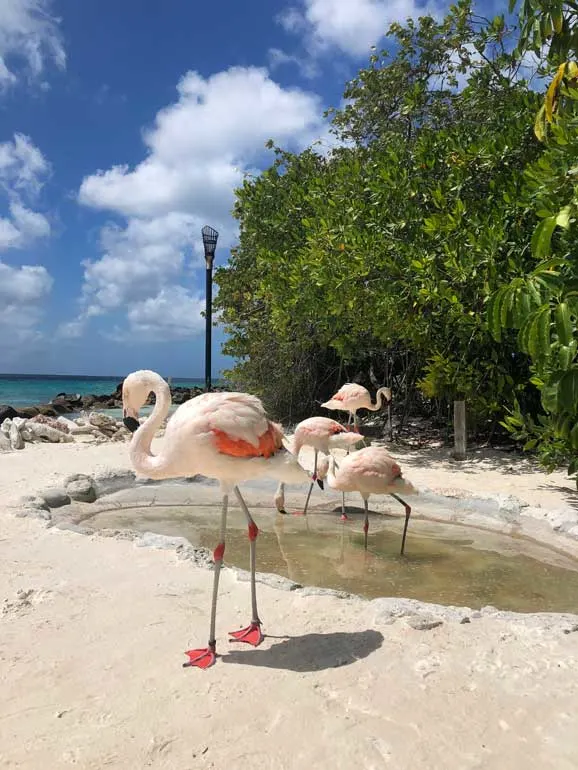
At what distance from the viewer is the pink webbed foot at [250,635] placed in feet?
11.5

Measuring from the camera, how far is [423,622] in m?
3.60

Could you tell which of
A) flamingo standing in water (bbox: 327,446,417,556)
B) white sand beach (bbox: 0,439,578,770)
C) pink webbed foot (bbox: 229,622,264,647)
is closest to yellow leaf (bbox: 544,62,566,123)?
flamingo standing in water (bbox: 327,446,417,556)

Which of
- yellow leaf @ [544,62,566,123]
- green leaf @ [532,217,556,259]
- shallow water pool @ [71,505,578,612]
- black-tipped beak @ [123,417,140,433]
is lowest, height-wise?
shallow water pool @ [71,505,578,612]

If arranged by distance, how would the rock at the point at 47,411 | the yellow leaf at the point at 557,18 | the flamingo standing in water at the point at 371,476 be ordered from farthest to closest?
the rock at the point at 47,411 < the flamingo standing in water at the point at 371,476 < the yellow leaf at the point at 557,18

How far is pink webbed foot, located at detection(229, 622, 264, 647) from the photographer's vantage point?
349 cm

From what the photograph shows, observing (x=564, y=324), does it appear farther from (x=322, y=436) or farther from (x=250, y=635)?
(x=322, y=436)

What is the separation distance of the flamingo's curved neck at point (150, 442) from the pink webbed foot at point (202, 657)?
109cm

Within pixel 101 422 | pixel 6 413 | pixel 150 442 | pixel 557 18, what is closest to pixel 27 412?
pixel 6 413

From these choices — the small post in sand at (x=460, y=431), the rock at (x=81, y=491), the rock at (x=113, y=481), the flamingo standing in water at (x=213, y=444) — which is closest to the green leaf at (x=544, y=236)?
the flamingo standing in water at (x=213, y=444)

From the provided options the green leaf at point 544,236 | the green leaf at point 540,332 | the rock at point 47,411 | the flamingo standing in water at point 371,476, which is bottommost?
the rock at point 47,411

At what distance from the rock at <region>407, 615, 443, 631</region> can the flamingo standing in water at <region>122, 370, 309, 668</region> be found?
986 mm

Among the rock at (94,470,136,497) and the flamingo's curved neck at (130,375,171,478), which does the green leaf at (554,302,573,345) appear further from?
the rock at (94,470,136,497)

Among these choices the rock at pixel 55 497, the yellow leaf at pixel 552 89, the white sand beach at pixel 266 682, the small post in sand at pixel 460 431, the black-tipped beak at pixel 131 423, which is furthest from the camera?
the small post in sand at pixel 460 431

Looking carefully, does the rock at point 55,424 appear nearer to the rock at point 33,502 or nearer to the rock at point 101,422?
the rock at point 101,422
